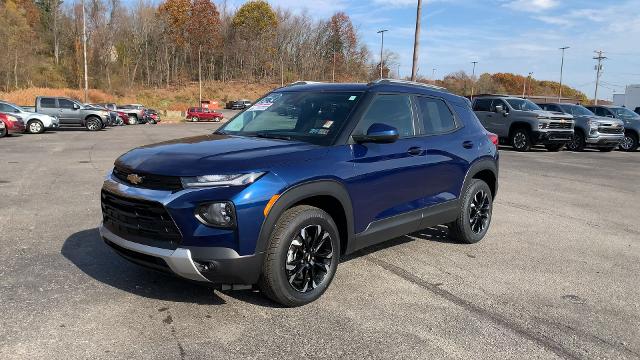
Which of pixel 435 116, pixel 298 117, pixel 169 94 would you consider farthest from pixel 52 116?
pixel 169 94

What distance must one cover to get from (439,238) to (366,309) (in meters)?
2.49

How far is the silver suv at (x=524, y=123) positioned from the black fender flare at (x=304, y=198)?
16.8 meters

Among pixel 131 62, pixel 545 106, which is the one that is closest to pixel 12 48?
pixel 131 62

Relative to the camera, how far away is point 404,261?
5.17 metres

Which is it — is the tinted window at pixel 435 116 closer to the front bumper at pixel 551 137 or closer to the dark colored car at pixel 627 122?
the front bumper at pixel 551 137

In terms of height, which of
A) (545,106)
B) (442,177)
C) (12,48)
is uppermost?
(12,48)

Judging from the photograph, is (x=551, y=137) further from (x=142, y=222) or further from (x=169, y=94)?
(x=169, y=94)

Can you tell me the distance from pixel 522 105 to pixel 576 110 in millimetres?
3726

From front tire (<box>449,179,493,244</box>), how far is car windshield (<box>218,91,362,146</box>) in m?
1.99

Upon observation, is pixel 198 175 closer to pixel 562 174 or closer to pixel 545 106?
pixel 562 174

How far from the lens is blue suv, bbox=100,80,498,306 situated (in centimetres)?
345

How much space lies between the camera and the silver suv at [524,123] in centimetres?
1888

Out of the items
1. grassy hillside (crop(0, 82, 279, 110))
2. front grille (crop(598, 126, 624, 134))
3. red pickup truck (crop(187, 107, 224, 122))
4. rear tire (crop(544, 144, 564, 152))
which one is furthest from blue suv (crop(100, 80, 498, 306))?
grassy hillside (crop(0, 82, 279, 110))

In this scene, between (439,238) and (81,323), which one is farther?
(439,238)
